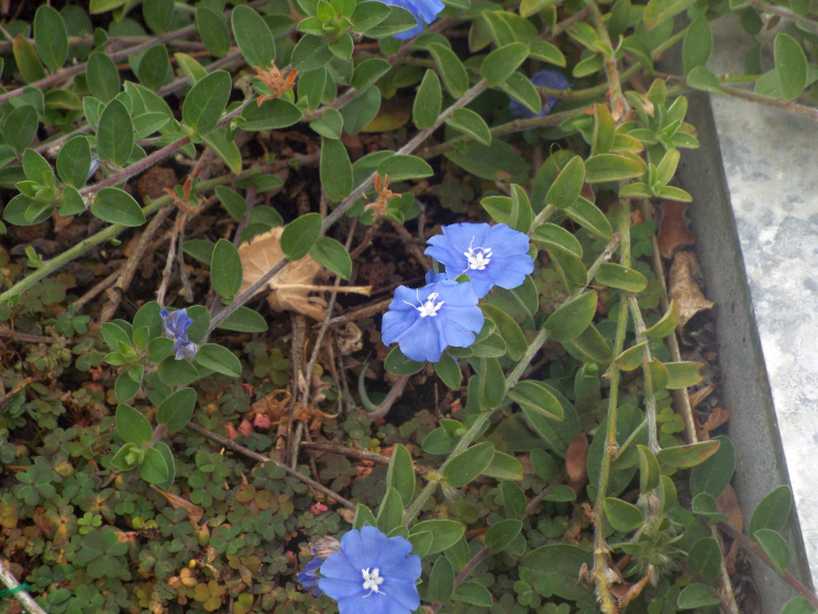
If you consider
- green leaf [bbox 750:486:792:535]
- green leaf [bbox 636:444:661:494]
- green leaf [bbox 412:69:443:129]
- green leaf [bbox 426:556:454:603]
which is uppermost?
green leaf [bbox 412:69:443:129]

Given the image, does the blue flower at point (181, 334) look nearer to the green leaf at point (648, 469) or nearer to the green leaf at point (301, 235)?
the green leaf at point (301, 235)

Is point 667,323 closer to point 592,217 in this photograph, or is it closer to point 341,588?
point 592,217

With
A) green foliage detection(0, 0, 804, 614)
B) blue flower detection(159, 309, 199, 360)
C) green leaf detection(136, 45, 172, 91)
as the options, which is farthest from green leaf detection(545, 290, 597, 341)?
green leaf detection(136, 45, 172, 91)

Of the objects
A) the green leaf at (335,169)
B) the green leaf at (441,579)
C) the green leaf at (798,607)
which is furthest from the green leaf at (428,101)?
the green leaf at (798,607)

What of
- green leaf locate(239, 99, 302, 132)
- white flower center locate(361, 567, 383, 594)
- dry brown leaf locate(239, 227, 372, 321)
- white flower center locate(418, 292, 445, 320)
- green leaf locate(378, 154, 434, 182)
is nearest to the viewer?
white flower center locate(361, 567, 383, 594)

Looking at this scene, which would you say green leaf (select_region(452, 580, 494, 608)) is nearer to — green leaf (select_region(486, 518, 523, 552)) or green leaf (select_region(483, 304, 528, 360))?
green leaf (select_region(486, 518, 523, 552))

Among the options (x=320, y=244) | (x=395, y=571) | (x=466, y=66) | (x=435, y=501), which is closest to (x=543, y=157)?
(x=466, y=66)

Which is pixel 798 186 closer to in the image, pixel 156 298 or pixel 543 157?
pixel 543 157
